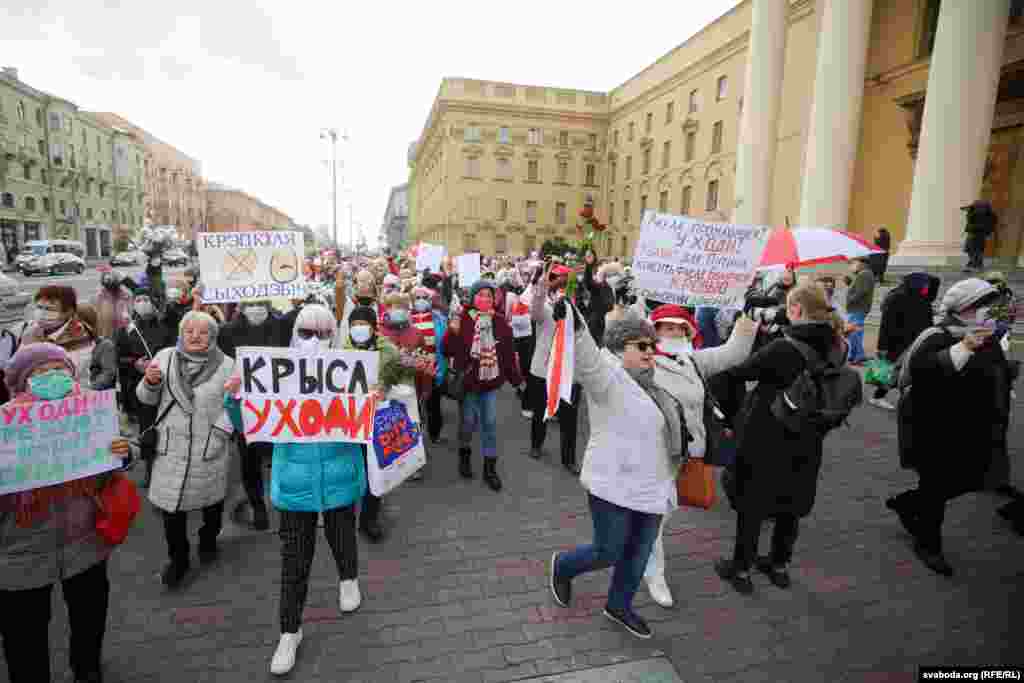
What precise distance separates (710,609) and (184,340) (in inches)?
148

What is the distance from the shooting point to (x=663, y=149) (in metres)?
41.4

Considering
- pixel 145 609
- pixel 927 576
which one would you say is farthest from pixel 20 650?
pixel 927 576

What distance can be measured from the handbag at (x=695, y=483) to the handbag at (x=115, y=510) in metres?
2.93

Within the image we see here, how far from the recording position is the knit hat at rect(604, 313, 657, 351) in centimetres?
A: 278

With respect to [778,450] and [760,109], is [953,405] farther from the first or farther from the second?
[760,109]

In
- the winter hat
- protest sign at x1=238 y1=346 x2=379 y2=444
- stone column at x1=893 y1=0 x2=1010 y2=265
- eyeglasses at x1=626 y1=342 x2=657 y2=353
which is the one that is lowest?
protest sign at x1=238 y1=346 x2=379 y2=444

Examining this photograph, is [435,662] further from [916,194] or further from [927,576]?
[916,194]

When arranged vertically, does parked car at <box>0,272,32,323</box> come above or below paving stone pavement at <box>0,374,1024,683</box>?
above

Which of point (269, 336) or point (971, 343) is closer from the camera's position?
point (971, 343)

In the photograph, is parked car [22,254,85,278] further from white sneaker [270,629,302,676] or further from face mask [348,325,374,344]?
white sneaker [270,629,302,676]

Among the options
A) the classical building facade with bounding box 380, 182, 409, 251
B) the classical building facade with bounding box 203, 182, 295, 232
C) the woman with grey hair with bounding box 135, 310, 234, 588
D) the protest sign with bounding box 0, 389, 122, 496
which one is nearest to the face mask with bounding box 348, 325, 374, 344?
the woman with grey hair with bounding box 135, 310, 234, 588

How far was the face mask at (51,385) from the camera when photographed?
230 cm

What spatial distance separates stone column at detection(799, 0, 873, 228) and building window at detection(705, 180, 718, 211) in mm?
16854

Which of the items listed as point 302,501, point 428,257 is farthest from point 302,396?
point 428,257
